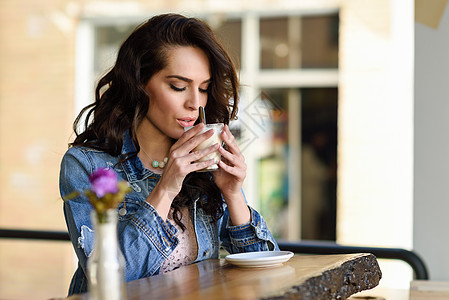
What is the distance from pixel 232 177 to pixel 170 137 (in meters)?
0.28

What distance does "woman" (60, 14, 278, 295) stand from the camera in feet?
6.05

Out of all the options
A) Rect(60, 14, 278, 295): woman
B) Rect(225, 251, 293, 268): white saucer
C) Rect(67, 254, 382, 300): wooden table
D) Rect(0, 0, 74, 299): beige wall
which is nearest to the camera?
Rect(67, 254, 382, 300): wooden table

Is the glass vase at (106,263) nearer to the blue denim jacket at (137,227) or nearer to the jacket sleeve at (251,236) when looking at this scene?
the blue denim jacket at (137,227)

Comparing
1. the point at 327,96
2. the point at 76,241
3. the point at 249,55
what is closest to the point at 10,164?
the point at 249,55

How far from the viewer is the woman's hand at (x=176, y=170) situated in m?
1.64

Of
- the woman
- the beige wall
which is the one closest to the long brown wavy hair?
the woman

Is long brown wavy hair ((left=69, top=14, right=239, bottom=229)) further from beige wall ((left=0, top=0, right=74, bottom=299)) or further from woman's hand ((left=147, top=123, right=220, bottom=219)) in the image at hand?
beige wall ((left=0, top=0, right=74, bottom=299))

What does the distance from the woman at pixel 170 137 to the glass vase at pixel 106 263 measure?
0.62m

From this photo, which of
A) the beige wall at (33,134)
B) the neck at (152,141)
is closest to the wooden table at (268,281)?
the neck at (152,141)

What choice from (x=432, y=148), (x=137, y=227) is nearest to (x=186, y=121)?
(x=137, y=227)

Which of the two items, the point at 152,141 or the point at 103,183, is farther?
the point at 152,141

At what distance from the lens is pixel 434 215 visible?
268 centimetres

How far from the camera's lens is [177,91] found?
74.9 inches

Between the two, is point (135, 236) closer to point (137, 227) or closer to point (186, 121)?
point (137, 227)
